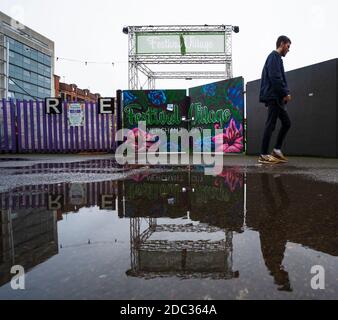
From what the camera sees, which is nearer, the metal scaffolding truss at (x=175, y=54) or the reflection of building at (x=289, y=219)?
the reflection of building at (x=289, y=219)

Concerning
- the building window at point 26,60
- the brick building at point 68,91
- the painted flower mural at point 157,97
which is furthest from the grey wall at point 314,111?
the building window at point 26,60

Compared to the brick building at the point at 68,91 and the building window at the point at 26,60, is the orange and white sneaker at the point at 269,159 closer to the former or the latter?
the brick building at the point at 68,91

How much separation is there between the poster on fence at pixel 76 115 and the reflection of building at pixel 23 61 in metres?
41.3

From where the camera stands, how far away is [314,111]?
7629mm

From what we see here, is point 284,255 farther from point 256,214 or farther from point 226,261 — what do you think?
point 256,214

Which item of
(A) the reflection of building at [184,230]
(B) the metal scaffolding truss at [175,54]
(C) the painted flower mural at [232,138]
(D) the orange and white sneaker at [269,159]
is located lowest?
(A) the reflection of building at [184,230]

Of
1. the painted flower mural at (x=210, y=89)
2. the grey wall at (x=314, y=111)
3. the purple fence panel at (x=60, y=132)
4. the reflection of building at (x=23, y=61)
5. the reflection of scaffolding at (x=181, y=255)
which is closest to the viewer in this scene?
the reflection of scaffolding at (x=181, y=255)

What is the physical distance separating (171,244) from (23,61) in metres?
69.8

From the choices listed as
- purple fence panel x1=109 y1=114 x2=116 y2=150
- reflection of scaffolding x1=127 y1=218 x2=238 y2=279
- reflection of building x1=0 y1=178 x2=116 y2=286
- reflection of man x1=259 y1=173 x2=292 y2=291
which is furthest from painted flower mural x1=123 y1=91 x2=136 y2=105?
reflection of scaffolding x1=127 y1=218 x2=238 y2=279

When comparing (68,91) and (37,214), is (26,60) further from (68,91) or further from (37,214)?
(37,214)

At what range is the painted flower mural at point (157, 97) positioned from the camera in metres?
11.8

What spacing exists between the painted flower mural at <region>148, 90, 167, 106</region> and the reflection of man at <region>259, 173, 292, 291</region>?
966 centimetres

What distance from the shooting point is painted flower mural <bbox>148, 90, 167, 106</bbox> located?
464 inches
